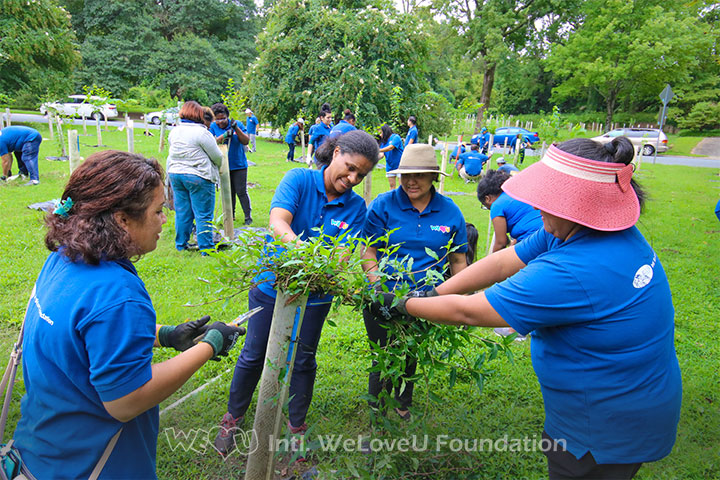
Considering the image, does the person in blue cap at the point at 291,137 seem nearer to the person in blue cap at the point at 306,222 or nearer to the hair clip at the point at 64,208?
the person in blue cap at the point at 306,222

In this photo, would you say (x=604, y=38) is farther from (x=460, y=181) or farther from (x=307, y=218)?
(x=307, y=218)

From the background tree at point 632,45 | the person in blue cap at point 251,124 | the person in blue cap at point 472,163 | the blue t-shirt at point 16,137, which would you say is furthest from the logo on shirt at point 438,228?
the background tree at point 632,45

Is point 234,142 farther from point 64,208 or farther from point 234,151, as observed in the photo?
point 64,208

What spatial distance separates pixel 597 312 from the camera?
1.59 m

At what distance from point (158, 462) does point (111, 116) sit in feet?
105

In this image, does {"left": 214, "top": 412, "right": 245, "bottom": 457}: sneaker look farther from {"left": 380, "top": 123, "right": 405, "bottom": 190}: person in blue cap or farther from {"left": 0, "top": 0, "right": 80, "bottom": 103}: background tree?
{"left": 0, "top": 0, "right": 80, "bottom": 103}: background tree

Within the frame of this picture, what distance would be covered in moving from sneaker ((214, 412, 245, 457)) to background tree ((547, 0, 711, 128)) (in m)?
30.2

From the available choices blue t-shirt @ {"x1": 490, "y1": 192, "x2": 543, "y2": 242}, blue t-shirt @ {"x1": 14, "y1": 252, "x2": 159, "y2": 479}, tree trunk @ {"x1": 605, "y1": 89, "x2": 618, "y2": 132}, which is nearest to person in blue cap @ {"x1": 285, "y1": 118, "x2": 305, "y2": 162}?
blue t-shirt @ {"x1": 490, "y1": 192, "x2": 543, "y2": 242}

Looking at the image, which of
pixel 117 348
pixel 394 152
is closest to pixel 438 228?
pixel 117 348

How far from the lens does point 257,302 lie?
2.73 metres

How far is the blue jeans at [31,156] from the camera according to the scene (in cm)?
949

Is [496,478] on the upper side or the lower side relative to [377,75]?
lower

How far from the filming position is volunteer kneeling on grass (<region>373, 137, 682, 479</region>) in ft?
5.24

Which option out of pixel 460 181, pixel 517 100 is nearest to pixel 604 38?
pixel 517 100
